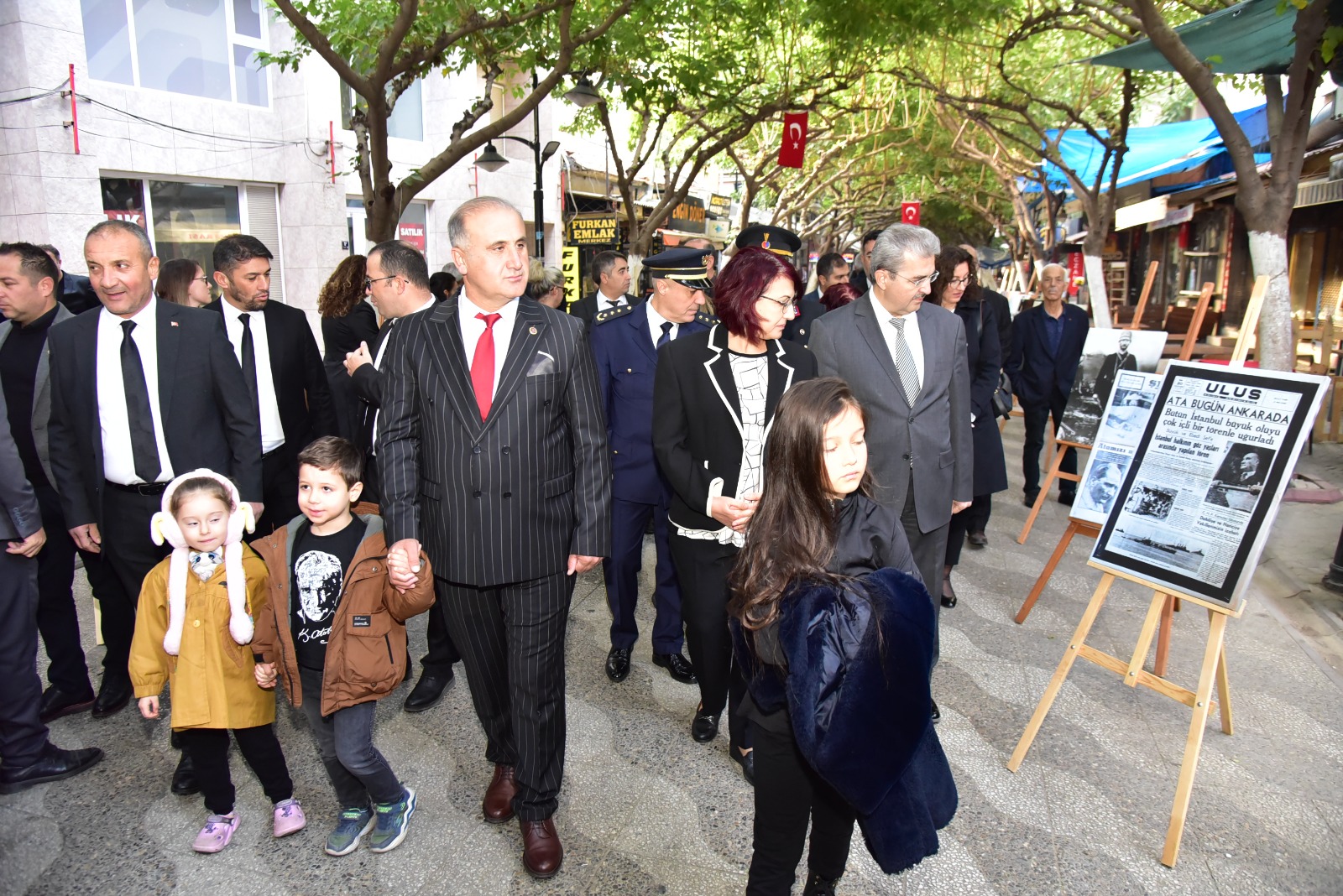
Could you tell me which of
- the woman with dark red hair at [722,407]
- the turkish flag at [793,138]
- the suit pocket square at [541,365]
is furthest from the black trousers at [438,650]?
the turkish flag at [793,138]

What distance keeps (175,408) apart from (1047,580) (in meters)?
4.45

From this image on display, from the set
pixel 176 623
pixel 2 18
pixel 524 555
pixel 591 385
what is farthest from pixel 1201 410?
pixel 2 18

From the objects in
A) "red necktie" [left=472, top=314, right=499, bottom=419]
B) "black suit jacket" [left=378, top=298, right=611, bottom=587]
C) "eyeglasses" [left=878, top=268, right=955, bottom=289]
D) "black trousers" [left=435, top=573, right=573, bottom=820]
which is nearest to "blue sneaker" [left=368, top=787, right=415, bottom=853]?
"black trousers" [left=435, top=573, right=573, bottom=820]

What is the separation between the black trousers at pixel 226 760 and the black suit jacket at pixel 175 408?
95 centimetres

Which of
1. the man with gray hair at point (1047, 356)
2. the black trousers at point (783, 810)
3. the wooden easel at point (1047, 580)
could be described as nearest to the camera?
the black trousers at point (783, 810)

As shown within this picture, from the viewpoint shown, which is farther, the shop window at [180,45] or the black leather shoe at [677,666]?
the shop window at [180,45]

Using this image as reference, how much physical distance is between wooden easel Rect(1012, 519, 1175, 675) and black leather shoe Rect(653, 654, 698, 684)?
2.02 m

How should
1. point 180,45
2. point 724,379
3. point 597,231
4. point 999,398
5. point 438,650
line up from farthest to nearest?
point 597,231 < point 180,45 < point 999,398 < point 438,650 < point 724,379

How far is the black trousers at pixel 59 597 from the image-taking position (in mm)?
3758

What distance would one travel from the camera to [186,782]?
3.28 metres

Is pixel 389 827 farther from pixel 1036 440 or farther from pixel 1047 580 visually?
pixel 1036 440

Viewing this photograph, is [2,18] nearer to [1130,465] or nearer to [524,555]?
[524,555]

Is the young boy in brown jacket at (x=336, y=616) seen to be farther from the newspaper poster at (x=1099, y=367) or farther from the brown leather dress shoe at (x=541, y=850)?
the newspaper poster at (x=1099, y=367)

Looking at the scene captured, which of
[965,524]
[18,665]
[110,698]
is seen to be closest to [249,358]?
[18,665]
